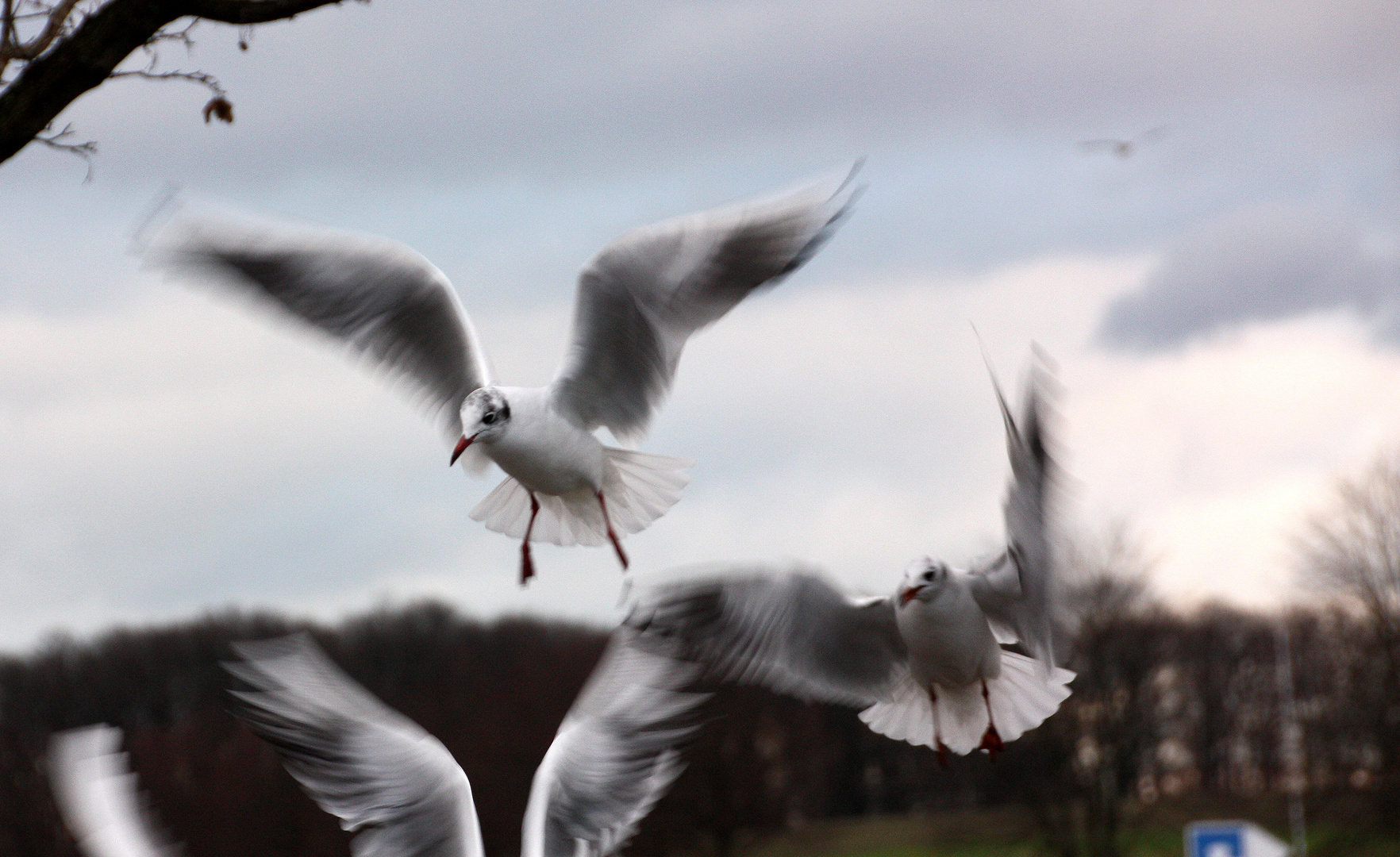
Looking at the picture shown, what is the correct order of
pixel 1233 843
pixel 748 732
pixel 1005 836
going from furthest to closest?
pixel 748 732, pixel 1005 836, pixel 1233 843

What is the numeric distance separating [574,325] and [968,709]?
9.24 ft

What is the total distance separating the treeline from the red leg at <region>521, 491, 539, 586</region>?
1205 millimetres

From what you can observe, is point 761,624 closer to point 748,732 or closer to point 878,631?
point 878,631

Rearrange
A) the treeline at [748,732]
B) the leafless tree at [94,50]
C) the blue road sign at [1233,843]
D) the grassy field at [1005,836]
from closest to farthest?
1. the leafless tree at [94,50]
2. the blue road sign at [1233,843]
3. the grassy field at [1005,836]
4. the treeline at [748,732]

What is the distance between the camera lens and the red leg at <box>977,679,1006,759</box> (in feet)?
29.7

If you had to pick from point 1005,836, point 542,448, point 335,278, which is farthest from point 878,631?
point 1005,836

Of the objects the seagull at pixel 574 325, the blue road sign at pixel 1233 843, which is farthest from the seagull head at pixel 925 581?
the blue road sign at pixel 1233 843

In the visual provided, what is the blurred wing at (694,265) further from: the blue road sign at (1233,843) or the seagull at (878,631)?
the blue road sign at (1233,843)

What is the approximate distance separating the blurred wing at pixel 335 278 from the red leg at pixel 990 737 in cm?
318

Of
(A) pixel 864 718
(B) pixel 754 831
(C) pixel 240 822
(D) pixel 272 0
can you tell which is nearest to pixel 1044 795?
(B) pixel 754 831

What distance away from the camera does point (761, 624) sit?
8.83 meters

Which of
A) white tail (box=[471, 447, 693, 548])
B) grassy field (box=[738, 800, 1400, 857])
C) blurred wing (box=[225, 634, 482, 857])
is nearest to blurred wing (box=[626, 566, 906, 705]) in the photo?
white tail (box=[471, 447, 693, 548])

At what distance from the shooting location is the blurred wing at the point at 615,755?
8188 millimetres

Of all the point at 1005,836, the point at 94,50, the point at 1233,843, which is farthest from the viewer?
the point at 1005,836
